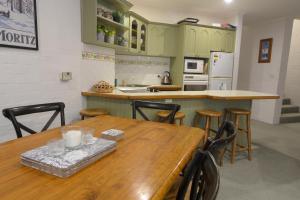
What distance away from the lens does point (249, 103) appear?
10.3ft

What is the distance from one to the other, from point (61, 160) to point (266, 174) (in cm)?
243

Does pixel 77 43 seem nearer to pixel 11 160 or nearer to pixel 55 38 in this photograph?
pixel 55 38

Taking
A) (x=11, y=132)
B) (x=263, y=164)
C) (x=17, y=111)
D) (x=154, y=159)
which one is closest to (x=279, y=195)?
(x=263, y=164)

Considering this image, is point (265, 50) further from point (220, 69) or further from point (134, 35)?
point (134, 35)

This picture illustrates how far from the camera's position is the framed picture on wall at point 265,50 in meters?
4.95

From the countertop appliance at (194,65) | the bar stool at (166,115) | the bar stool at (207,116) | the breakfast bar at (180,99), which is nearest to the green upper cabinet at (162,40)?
the countertop appliance at (194,65)

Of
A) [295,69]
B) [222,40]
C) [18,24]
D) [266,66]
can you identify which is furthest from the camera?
[295,69]

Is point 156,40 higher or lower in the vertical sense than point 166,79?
higher

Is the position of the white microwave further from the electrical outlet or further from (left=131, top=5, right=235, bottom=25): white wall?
the electrical outlet

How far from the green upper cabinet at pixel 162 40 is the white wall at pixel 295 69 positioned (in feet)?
11.8

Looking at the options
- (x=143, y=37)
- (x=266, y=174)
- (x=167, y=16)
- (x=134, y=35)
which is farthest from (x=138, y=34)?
(x=266, y=174)

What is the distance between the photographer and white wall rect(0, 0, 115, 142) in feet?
6.75

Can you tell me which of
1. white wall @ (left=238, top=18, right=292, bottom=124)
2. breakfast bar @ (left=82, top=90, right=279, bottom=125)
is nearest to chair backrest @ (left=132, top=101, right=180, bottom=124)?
breakfast bar @ (left=82, top=90, right=279, bottom=125)

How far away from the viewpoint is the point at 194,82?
4.61 m
